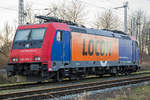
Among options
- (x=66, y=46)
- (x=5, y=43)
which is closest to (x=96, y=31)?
(x=66, y=46)

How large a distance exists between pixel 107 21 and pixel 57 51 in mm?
29970

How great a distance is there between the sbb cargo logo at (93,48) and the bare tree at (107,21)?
75.3 feet

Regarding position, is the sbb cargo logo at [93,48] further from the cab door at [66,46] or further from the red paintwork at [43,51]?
the red paintwork at [43,51]

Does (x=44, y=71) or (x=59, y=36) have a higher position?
(x=59, y=36)

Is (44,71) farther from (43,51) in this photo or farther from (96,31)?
(96,31)

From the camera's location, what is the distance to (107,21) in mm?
42438

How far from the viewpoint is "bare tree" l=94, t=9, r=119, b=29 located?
139 ft

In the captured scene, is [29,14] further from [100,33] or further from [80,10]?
[100,33]

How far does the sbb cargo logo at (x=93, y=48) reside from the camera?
1518 cm

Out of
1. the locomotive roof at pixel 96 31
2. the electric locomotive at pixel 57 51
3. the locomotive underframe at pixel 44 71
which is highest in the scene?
the locomotive roof at pixel 96 31

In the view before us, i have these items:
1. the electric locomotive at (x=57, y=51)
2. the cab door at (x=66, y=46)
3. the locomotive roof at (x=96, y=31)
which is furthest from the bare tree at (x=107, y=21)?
the cab door at (x=66, y=46)

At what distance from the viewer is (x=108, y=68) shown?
18375 mm

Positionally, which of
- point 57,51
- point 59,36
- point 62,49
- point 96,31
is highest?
Result: point 96,31

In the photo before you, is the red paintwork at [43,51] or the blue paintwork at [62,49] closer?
the red paintwork at [43,51]
